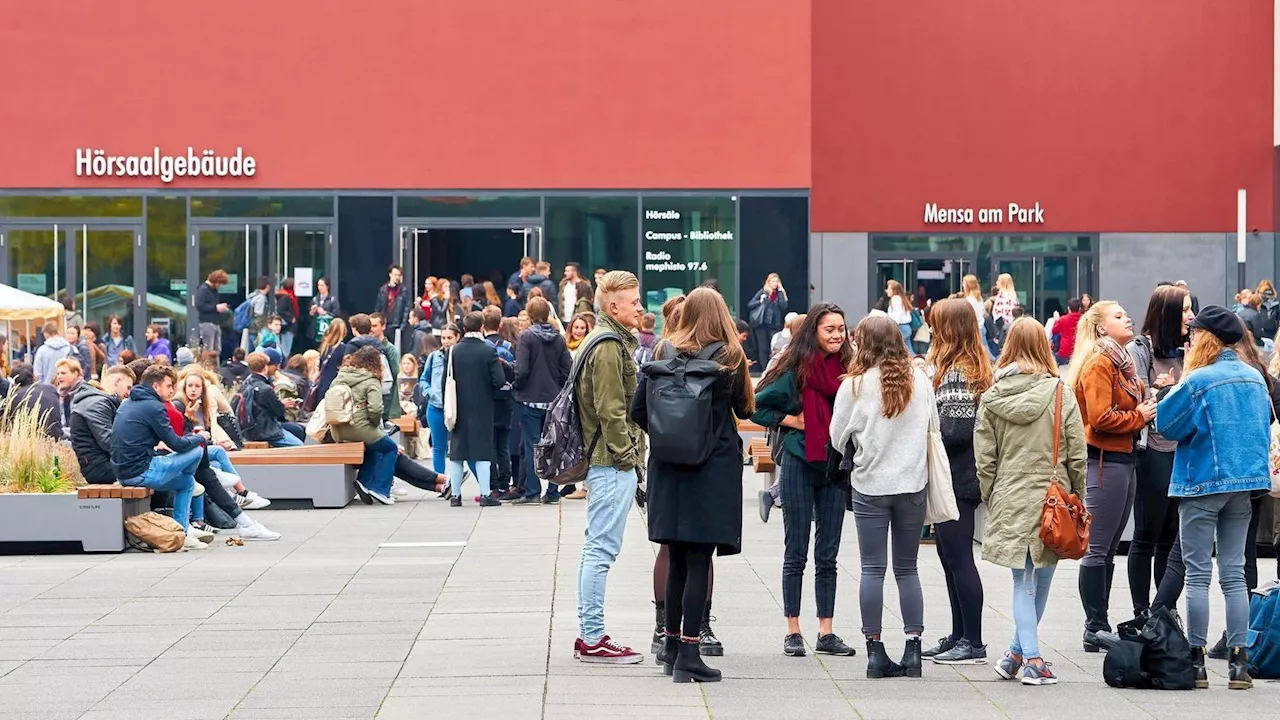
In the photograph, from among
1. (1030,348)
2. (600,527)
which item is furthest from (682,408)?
(1030,348)

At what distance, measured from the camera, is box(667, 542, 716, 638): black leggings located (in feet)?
25.2

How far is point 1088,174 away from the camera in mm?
33031

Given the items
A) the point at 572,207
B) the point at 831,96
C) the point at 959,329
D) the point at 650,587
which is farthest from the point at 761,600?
the point at 831,96

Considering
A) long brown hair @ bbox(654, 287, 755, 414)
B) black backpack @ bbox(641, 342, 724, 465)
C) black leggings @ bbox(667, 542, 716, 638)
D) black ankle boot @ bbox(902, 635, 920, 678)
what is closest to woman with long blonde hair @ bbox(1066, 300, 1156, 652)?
black ankle boot @ bbox(902, 635, 920, 678)

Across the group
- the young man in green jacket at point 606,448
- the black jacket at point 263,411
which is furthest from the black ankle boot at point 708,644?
the black jacket at point 263,411

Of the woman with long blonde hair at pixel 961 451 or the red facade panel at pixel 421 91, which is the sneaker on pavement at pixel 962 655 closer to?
the woman with long blonde hair at pixel 961 451

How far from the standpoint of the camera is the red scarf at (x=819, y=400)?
8375 millimetres

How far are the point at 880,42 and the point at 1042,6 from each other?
2921mm

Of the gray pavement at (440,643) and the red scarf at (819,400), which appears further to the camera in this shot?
the red scarf at (819,400)

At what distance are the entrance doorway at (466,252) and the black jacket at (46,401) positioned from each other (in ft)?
46.1

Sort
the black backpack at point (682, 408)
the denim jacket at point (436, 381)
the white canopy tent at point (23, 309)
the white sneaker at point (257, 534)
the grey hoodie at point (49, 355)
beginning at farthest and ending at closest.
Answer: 1. the white canopy tent at point (23, 309)
2. the grey hoodie at point (49, 355)
3. the denim jacket at point (436, 381)
4. the white sneaker at point (257, 534)
5. the black backpack at point (682, 408)

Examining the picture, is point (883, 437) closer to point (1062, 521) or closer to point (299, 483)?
point (1062, 521)

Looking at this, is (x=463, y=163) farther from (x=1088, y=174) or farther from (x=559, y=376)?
(x=559, y=376)

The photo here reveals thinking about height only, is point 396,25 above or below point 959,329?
above
